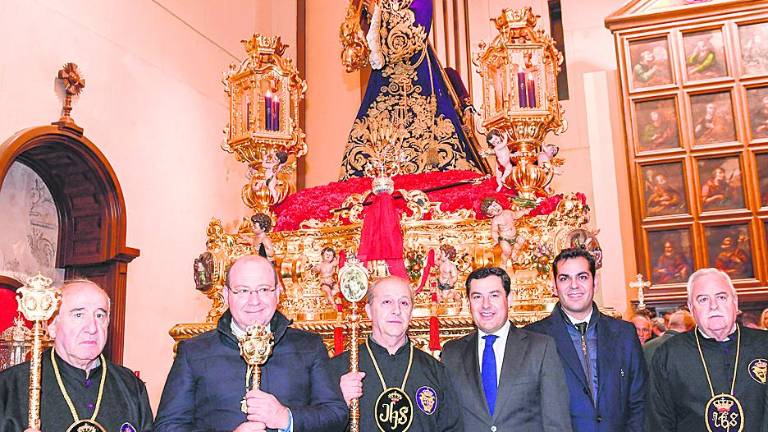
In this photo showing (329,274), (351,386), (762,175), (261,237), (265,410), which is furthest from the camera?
(762,175)

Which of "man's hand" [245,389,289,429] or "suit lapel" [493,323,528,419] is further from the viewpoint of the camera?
"suit lapel" [493,323,528,419]

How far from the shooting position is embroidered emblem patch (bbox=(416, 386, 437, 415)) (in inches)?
134

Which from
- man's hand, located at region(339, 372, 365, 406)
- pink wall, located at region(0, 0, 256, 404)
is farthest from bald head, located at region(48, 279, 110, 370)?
pink wall, located at region(0, 0, 256, 404)

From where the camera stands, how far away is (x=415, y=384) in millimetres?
3430

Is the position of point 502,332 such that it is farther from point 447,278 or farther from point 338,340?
point 447,278

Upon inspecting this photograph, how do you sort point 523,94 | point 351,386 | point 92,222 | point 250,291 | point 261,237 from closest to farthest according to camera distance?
point 250,291 → point 351,386 → point 261,237 → point 523,94 → point 92,222

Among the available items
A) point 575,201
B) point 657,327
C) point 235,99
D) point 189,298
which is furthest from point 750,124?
point 189,298

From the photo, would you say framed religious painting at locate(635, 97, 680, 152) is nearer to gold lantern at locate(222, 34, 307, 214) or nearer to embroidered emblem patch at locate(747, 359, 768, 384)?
gold lantern at locate(222, 34, 307, 214)

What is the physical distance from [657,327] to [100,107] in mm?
6185

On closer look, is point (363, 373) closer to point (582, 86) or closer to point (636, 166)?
point (636, 166)

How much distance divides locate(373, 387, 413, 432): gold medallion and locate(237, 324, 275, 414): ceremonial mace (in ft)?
2.52

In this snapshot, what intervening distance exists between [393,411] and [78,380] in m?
1.32

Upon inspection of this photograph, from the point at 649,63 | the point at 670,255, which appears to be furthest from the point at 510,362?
the point at 649,63

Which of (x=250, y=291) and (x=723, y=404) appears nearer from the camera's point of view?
(x=250, y=291)
